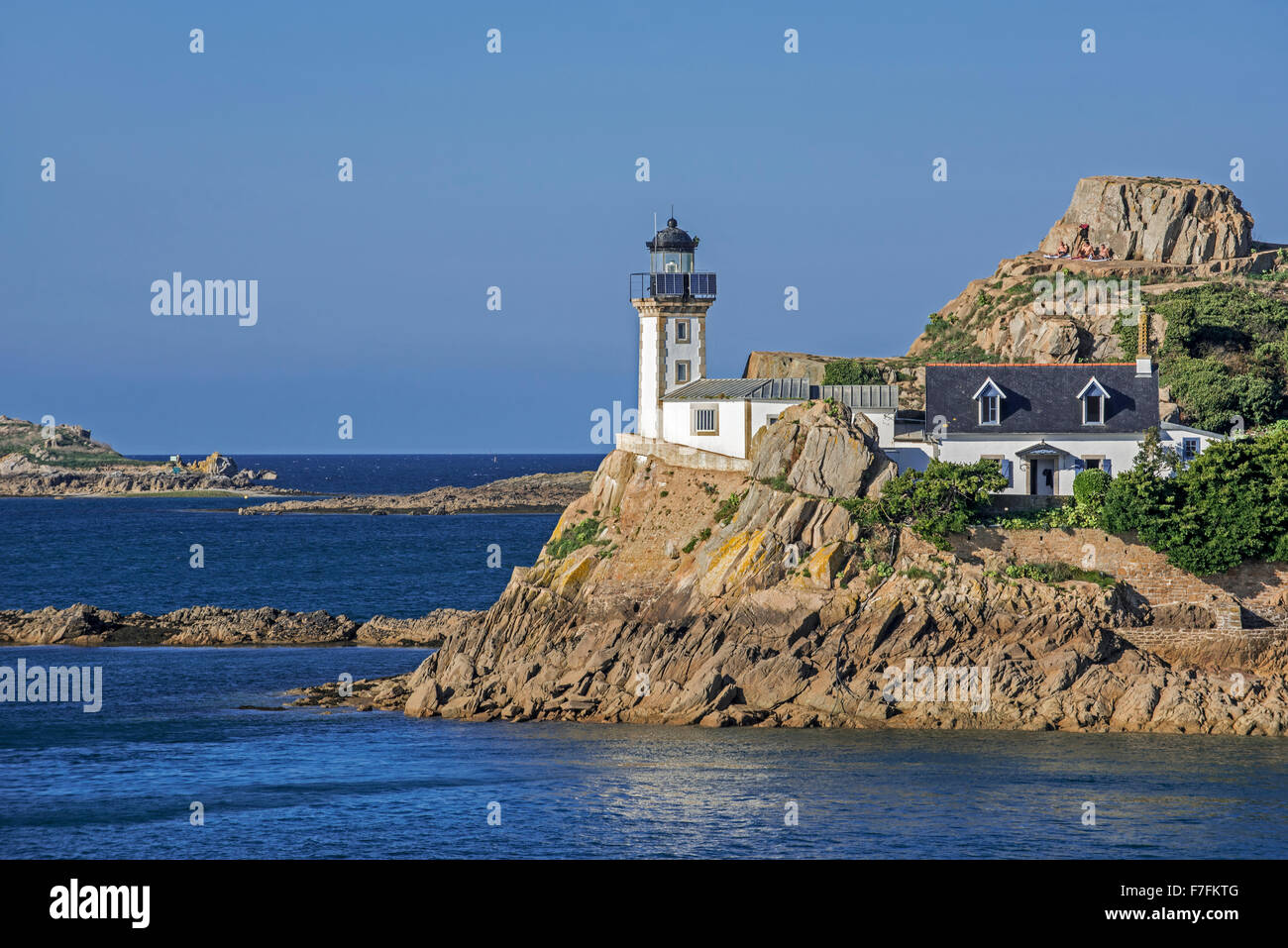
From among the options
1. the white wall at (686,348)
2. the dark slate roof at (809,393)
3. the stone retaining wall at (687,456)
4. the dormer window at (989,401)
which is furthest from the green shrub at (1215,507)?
the white wall at (686,348)

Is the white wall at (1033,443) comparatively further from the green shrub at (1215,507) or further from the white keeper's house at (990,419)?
the green shrub at (1215,507)

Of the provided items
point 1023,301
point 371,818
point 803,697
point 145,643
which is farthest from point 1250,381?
point 145,643

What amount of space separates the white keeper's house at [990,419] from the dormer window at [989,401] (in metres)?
0.04

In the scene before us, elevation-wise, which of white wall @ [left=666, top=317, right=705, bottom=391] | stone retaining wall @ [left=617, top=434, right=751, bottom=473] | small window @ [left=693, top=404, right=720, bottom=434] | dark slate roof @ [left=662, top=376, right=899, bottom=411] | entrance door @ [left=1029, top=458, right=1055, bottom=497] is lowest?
entrance door @ [left=1029, top=458, right=1055, bottom=497]

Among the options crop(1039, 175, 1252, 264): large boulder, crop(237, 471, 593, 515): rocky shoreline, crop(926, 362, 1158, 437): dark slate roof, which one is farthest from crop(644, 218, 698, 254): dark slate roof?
crop(237, 471, 593, 515): rocky shoreline

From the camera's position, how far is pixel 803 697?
141ft

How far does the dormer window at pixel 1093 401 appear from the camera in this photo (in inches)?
2098

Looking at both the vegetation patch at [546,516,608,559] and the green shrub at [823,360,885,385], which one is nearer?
the vegetation patch at [546,516,608,559]

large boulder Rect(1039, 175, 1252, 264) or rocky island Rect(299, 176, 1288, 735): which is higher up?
large boulder Rect(1039, 175, 1252, 264)

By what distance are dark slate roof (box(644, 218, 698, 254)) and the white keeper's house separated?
6.47 meters

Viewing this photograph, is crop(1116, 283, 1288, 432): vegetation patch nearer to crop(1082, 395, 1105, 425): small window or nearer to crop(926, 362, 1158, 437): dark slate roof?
crop(926, 362, 1158, 437): dark slate roof

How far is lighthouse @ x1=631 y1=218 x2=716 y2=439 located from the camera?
59250mm
